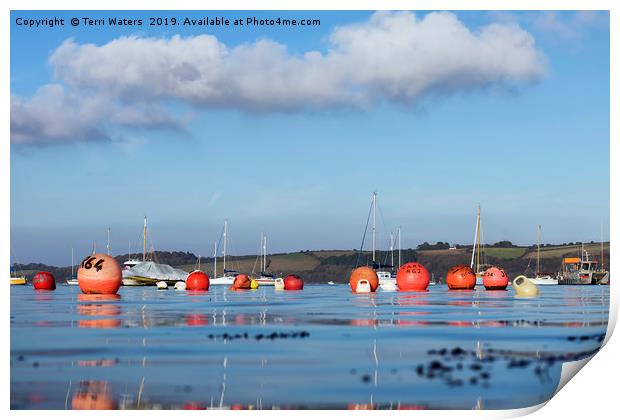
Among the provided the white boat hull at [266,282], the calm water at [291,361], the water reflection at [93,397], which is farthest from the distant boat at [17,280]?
the water reflection at [93,397]

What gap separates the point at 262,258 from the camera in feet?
426

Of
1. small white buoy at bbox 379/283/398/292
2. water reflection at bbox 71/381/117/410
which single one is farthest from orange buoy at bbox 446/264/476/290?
water reflection at bbox 71/381/117/410

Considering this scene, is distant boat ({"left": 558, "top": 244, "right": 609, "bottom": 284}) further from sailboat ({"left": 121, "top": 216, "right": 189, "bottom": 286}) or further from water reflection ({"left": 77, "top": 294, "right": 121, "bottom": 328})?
water reflection ({"left": 77, "top": 294, "right": 121, "bottom": 328})

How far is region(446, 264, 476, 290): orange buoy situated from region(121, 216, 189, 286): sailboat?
163 feet

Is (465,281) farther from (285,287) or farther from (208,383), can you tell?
(208,383)

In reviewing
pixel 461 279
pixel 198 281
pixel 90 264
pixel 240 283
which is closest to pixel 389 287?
pixel 461 279

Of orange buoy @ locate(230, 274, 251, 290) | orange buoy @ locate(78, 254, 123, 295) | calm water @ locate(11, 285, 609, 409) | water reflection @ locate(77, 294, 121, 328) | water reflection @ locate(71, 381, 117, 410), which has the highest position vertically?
orange buoy @ locate(78, 254, 123, 295)

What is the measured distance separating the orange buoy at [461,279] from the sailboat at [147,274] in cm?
4971

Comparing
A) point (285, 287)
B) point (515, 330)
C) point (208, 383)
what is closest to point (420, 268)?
point (285, 287)

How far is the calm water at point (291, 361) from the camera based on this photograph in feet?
44.2

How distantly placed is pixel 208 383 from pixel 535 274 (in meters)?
117

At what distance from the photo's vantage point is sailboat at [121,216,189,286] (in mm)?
100938

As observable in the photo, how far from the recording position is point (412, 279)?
182 feet

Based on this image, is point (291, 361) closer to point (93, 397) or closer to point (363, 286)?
point (93, 397)
